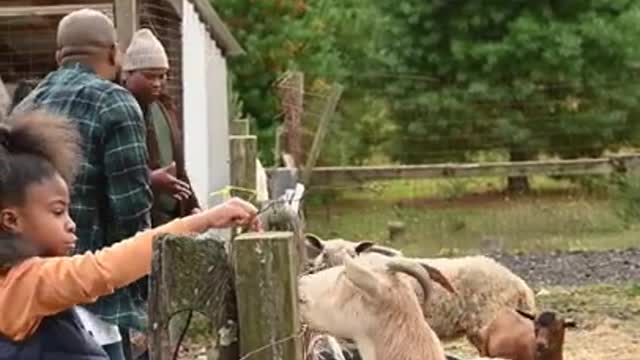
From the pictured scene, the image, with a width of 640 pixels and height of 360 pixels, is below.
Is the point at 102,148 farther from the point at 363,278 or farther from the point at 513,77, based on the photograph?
the point at 513,77

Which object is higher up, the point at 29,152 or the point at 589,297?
the point at 29,152

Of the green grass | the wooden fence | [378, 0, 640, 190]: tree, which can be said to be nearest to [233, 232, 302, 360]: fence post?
the wooden fence

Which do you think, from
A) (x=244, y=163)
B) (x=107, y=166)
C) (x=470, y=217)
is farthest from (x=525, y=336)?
(x=470, y=217)

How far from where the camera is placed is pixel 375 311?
5762 mm

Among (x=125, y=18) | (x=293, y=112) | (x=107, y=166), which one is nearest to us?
(x=107, y=166)

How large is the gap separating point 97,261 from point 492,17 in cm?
1856

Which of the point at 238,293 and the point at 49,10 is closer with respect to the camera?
the point at 238,293

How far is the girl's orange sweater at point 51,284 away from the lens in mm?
3338

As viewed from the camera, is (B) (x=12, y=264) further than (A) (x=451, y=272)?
No

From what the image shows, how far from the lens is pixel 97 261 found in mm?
3373

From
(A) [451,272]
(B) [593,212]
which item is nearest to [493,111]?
(B) [593,212]

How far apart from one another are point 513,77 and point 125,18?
1301 cm

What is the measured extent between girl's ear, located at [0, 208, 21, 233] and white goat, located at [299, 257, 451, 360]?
244cm

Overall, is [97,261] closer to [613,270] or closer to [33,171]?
[33,171]
